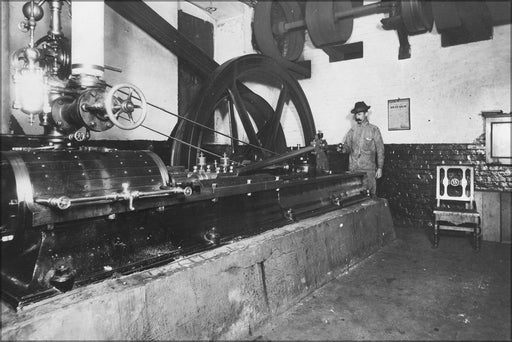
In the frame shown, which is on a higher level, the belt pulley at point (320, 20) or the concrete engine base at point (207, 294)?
the belt pulley at point (320, 20)

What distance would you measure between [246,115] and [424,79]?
257 cm

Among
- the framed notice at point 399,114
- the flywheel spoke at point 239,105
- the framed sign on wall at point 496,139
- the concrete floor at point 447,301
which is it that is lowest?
the concrete floor at point 447,301

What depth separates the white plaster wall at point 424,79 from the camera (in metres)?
0.59

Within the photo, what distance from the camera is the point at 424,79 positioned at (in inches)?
32.0

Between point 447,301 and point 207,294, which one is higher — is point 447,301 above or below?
above

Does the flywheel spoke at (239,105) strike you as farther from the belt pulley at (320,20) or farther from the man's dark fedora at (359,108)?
the belt pulley at (320,20)

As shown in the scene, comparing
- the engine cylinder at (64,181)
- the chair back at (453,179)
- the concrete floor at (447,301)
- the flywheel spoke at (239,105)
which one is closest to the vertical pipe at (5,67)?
the engine cylinder at (64,181)

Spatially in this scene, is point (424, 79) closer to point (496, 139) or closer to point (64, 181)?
point (496, 139)

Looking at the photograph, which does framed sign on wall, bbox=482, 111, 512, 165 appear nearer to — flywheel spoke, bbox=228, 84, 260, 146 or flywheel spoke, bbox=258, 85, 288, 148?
flywheel spoke, bbox=228, 84, 260, 146

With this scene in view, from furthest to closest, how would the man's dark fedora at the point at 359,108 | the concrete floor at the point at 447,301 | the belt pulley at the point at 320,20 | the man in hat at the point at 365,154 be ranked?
the man in hat at the point at 365,154
the man's dark fedora at the point at 359,108
the belt pulley at the point at 320,20
the concrete floor at the point at 447,301

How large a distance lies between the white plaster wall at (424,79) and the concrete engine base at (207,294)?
1.00m

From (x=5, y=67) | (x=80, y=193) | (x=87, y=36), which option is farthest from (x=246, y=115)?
(x=87, y=36)

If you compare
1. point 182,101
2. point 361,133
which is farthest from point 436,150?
point 182,101

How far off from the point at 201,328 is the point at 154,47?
306 centimetres
